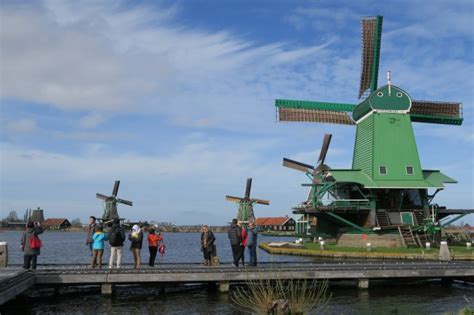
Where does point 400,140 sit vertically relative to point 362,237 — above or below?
above

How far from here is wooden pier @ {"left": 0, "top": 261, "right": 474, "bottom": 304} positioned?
15.8 metres

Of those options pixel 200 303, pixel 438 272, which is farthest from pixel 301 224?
pixel 200 303

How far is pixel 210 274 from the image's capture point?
55.4 ft

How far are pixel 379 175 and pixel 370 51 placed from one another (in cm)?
1198

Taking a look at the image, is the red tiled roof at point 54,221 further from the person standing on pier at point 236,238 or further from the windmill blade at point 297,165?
the person standing on pier at point 236,238

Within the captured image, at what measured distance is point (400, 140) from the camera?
41.8 m

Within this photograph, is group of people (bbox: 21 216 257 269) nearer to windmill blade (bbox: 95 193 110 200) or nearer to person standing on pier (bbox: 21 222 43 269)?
person standing on pier (bbox: 21 222 43 269)

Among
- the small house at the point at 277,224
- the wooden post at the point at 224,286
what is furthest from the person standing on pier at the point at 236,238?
the small house at the point at 277,224

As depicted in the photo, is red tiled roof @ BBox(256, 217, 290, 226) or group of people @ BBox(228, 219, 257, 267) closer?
group of people @ BBox(228, 219, 257, 267)

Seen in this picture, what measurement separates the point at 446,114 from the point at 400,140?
815 centimetres

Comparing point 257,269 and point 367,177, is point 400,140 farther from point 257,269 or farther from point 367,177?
point 257,269

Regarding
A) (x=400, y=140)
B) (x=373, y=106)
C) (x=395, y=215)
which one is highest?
(x=373, y=106)

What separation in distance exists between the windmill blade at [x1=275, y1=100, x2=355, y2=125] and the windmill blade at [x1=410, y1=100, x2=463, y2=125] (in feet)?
18.1

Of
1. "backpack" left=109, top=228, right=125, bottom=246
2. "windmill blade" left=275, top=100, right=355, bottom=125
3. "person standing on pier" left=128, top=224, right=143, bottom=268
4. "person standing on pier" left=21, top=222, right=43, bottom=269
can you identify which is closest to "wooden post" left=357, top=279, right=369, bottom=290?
"person standing on pier" left=128, top=224, right=143, bottom=268
